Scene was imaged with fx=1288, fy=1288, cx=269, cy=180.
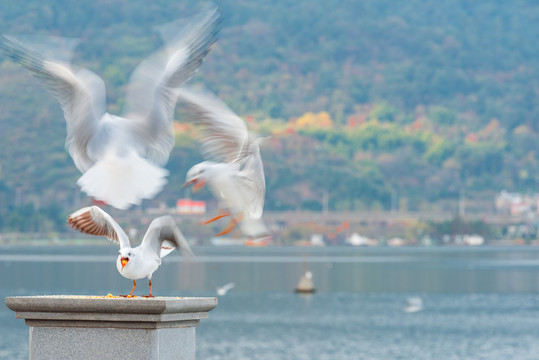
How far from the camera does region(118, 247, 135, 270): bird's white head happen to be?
31.5 feet

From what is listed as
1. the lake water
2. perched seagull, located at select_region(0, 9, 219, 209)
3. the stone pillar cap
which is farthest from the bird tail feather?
the lake water

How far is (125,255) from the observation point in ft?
31.5

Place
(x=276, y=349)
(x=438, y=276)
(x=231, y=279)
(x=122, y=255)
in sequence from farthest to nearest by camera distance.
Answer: (x=438, y=276) < (x=231, y=279) < (x=276, y=349) < (x=122, y=255)

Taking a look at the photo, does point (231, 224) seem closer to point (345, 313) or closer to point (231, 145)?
point (231, 145)

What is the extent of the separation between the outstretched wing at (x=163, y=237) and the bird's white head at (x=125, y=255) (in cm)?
22

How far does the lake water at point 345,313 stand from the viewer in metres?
60.3

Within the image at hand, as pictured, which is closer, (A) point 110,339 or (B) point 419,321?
(A) point 110,339

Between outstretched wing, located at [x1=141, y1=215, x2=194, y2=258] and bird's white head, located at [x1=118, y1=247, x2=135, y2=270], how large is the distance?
22cm

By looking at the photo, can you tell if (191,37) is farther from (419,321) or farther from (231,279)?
(231,279)

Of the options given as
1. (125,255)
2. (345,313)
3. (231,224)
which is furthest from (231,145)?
(345,313)

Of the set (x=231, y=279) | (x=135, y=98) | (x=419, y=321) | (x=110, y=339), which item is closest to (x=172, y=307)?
(x=110, y=339)

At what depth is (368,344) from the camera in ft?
207

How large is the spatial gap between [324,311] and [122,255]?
2994 inches

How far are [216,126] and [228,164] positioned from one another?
33cm
